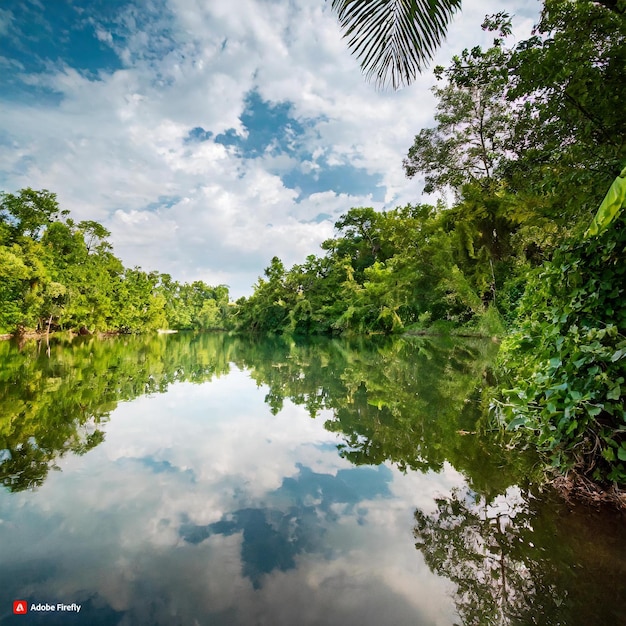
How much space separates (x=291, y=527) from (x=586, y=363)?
78.9 inches

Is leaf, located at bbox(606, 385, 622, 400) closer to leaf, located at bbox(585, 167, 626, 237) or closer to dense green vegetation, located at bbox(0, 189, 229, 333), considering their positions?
leaf, located at bbox(585, 167, 626, 237)

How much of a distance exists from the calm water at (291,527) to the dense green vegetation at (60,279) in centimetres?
2189

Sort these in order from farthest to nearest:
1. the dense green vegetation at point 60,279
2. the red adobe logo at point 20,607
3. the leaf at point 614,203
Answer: the dense green vegetation at point 60,279
the red adobe logo at point 20,607
the leaf at point 614,203

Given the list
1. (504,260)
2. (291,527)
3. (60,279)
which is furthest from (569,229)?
(60,279)

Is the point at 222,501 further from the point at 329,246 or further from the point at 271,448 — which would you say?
the point at 329,246

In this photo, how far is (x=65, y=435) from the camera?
150 inches

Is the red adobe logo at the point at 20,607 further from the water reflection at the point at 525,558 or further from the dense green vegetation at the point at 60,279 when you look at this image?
the dense green vegetation at the point at 60,279

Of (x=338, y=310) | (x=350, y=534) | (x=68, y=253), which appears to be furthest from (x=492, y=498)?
(x=68, y=253)

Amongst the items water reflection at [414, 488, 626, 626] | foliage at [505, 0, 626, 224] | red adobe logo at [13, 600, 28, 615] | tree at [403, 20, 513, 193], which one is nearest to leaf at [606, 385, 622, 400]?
water reflection at [414, 488, 626, 626]

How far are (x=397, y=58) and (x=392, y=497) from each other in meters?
3.51

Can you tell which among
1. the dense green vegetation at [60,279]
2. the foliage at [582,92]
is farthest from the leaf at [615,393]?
the dense green vegetation at [60,279]

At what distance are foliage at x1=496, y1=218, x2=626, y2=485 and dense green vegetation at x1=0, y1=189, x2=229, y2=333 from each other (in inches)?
975

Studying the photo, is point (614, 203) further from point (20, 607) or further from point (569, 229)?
point (569, 229)

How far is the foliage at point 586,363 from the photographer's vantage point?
1.97 meters
